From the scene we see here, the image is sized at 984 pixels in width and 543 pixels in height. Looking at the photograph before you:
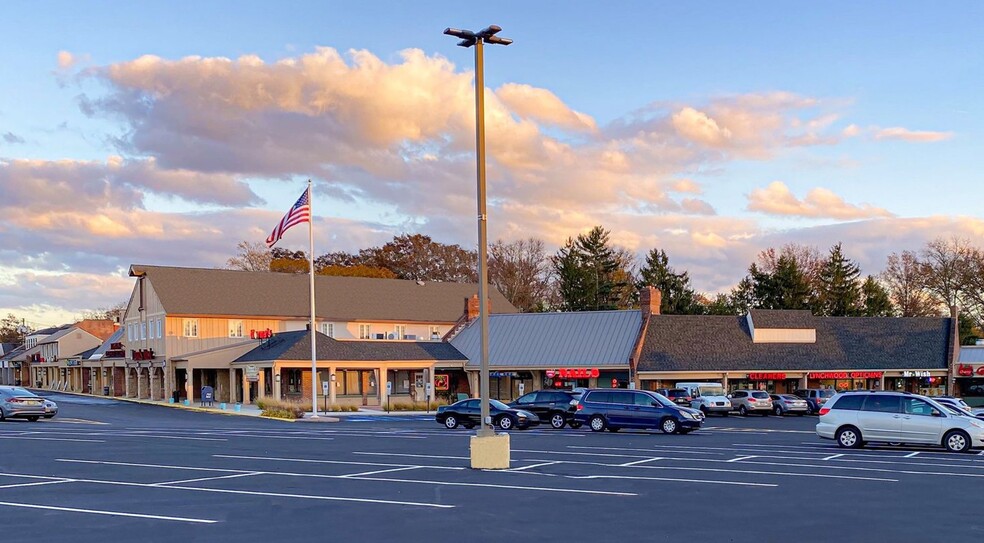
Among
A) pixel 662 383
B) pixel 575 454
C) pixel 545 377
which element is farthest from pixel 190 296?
pixel 575 454

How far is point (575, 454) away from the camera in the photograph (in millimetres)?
25562

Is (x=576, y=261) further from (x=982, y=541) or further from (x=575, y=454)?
(x=982, y=541)

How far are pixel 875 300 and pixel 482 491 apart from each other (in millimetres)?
82232

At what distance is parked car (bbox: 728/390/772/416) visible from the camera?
5303 centimetres

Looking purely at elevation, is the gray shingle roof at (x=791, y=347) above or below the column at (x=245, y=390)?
above

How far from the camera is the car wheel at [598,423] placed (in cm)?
3628

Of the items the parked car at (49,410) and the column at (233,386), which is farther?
the column at (233,386)

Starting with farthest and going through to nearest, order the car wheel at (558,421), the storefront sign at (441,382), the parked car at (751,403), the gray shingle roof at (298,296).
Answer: the gray shingle roof at (298,296), the storefront sign at (441,382), the parked car at (751,403), the car wheel at (558,421)

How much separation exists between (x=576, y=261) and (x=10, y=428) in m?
65.2

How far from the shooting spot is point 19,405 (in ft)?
148

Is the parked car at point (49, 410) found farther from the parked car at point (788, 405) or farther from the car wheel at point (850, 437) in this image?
the parked car at point (788, 405)

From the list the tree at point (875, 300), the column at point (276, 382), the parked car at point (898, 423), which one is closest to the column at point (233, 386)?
the column at point (276, 382)

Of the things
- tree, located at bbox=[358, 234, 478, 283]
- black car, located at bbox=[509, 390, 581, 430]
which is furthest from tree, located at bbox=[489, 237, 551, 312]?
black car, located at bbox=[509, 390, 581, 430]

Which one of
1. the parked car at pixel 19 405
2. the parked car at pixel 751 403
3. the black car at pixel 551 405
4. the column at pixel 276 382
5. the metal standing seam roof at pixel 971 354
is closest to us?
the black car at pixel 551 405
